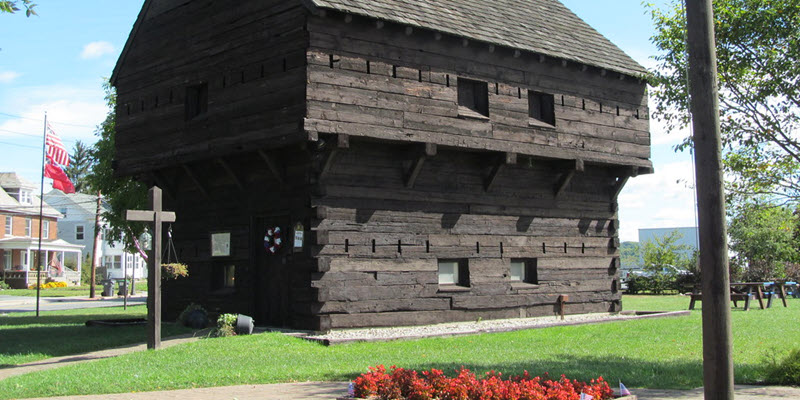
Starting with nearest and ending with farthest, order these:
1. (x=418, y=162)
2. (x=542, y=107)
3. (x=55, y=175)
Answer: (x=418, y=162) < (x=542, y=107) < (x=55, y=175)

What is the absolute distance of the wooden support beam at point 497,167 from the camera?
18.2 meters

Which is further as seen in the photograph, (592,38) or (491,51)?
(592,38)

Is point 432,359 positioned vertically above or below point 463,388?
below

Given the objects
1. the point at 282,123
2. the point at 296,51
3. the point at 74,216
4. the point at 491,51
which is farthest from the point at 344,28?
the point at 74,216

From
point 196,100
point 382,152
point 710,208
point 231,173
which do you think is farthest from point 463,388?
point 196,100

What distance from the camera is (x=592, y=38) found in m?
22.2

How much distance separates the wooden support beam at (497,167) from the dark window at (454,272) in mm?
1984

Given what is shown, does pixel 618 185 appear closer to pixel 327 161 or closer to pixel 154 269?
pixel 327 161

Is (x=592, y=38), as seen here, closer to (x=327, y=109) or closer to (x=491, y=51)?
(x=491, y=51)

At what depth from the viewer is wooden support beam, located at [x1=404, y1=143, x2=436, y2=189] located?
16703 mm

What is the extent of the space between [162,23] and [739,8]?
14.2 meters

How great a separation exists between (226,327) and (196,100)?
6595 mm

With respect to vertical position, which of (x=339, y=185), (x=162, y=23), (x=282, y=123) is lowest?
(x=339, y=185)

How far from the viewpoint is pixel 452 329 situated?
16.3 meters
